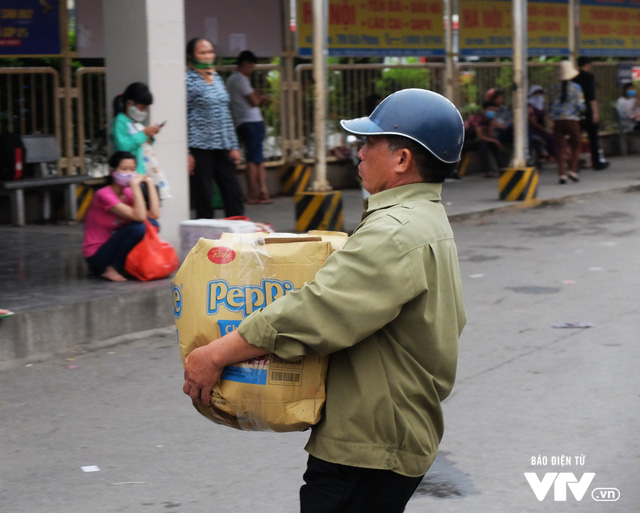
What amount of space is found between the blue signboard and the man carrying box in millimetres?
10159

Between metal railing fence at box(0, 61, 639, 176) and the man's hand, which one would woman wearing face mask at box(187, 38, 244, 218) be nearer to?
metal railing fence at box(0, 61, 639, 176)

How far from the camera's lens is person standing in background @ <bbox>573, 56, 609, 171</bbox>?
17.6m

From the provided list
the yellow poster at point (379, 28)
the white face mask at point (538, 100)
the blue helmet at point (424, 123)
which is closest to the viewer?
the blue helmet at point (424, 123)

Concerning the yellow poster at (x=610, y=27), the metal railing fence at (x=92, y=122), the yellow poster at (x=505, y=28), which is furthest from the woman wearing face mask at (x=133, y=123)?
the yellow poster at (x=610, y=27)

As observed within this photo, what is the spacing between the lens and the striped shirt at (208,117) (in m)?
9.57

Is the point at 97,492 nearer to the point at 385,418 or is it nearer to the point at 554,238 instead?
the point at 385,418

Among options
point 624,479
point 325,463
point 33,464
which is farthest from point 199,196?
point 325,463

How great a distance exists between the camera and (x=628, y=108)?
73.4ft

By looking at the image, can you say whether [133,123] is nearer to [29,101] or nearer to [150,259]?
[150,259]

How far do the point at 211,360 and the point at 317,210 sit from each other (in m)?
8.72

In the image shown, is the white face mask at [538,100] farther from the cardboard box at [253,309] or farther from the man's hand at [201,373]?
the man's hand at [201,373]

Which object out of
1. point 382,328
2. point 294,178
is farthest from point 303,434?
point 294,178

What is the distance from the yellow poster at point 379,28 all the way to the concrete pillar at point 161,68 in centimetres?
594

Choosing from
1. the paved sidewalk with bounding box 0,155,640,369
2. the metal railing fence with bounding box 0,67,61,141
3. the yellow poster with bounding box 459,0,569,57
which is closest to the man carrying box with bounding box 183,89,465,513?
the paved sidewalk with bounding box 0,155,640,369
